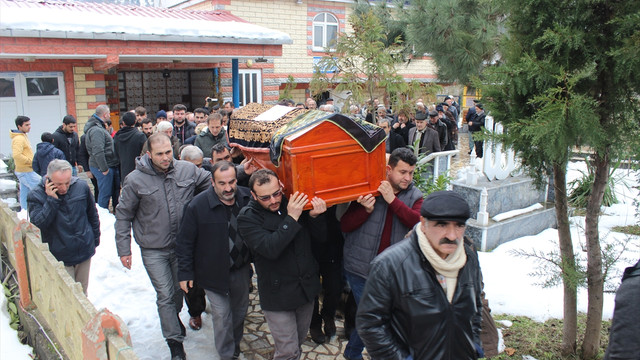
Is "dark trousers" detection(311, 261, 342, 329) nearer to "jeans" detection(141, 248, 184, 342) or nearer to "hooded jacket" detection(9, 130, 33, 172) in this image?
"jeans" detection(141, 248, 184, 342)

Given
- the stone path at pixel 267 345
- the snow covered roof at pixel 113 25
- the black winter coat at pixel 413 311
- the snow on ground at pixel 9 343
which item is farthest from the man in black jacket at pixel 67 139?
the black winter coat at pixel 413 311

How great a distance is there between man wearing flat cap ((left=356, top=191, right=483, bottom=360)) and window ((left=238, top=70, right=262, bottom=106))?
15.2 meters

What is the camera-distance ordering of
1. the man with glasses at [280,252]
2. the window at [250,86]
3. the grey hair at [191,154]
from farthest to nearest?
the window at [250,86] < the grey hair at [191,154] < the man with glasses at [280,252]

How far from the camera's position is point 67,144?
838cm

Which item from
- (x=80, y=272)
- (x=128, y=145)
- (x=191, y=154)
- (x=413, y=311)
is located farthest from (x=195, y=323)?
(x=128, y=145)

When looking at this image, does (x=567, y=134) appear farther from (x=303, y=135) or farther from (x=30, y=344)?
(x=30, y=344)

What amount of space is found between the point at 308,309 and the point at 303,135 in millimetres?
1325

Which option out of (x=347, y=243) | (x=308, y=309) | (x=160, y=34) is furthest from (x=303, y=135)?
A: (x=160, y=34)

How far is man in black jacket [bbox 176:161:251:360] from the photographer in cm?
400

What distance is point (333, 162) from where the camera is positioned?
3588mm

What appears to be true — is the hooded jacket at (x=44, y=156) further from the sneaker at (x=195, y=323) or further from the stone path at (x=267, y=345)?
the stone path at (x=267, y=345)

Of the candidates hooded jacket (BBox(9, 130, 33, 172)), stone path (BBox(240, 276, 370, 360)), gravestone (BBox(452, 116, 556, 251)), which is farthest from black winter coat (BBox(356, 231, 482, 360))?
hooded jacket (BBox(9, 130, 33, 172))

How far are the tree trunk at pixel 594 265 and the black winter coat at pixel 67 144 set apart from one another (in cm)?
747

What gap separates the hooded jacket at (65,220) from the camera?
4.34m
